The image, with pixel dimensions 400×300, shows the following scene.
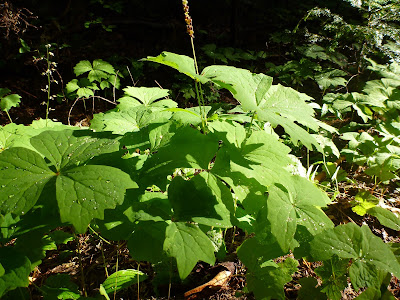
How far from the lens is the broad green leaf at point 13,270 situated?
3.39ft

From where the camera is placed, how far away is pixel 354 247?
1.18 meters

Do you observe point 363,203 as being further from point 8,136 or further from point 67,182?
point 8,136

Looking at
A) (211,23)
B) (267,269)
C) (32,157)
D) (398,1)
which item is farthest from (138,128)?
(211,23)

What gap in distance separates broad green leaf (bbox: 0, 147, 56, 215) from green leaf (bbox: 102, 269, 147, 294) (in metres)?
0.64

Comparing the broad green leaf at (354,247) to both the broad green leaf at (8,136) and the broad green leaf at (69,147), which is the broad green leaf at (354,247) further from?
the broad green leaf at (8,136)

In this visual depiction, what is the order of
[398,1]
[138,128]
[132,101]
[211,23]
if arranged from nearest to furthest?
[138,128] < [132,101] < [398,1] < [211,23]

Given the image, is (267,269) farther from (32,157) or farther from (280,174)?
(32,157)

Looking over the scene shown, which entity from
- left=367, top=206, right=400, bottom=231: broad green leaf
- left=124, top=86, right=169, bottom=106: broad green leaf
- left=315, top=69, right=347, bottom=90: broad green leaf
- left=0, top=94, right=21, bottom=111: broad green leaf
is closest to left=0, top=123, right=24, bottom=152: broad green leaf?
left=124, top=86, right=169, bottom=106: broad green leaf

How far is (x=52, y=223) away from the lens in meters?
1.15

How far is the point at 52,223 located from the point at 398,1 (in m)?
4.08

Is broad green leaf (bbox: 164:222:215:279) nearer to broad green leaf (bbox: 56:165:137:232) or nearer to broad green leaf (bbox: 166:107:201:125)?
broad green leaf (bbox: 56:165:137:232)

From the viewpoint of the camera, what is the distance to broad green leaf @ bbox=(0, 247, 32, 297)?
1.03 m

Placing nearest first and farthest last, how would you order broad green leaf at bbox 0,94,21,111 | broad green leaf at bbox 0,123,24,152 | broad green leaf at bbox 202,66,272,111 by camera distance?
broad green leaf at bbox 202,66,272,111
broad green leaf at bbox 0,123,24,152
broad green leaf at bbox 0,94,21,111

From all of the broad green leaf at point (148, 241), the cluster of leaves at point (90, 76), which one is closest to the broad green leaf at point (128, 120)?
the broad green leaf at point (148, 241)
